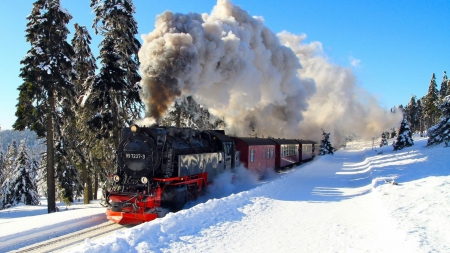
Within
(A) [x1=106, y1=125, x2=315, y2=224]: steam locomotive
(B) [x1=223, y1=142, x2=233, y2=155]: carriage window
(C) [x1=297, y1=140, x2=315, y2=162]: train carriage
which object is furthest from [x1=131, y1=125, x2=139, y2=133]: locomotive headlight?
(C) [x1=297, y1=140, x2=315, y2=162]: train carriage

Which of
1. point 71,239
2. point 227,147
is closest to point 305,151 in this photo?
point 227,147

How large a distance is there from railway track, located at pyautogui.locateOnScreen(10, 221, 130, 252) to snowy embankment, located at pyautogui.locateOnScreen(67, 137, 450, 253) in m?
1.70

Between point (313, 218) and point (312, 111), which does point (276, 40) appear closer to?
point (312, 111)

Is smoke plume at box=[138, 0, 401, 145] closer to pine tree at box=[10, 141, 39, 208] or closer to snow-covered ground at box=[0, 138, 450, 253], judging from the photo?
snow-covered ground at box=[0, 138, 450, 253]

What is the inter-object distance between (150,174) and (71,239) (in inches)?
107

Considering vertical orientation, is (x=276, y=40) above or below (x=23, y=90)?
above

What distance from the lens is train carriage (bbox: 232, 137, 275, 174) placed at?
16.1 m

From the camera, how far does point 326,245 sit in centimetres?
606

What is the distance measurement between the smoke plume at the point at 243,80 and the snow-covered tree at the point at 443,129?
11.6 metres

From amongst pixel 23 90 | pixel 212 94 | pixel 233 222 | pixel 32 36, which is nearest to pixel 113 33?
pixel 32 36

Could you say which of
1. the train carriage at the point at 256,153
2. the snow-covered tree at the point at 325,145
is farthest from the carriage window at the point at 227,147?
the snow-covered tree at the point at 325,145

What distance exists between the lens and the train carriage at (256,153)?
16109 millimetres

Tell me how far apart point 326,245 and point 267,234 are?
129 cm

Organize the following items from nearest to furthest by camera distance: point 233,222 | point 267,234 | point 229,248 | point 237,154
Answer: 1. point 229,248
2. point 267,234
3. point 233,222
4. point 237,154
